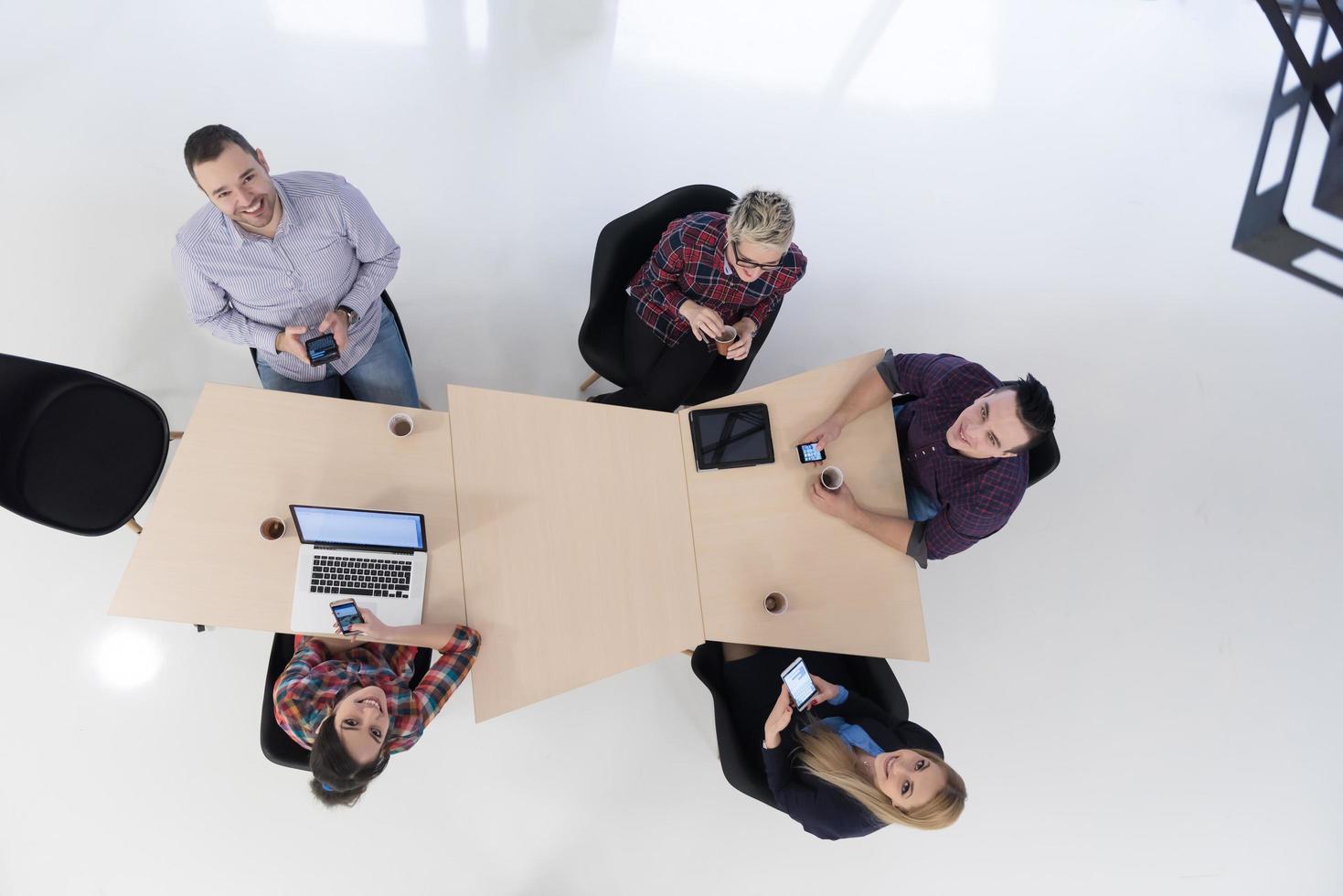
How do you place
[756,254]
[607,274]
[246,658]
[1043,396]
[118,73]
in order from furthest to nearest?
[118,73]
[246,658]
[607,274]
[756,254]
[1043,396]

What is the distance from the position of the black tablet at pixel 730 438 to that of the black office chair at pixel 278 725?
110 cm

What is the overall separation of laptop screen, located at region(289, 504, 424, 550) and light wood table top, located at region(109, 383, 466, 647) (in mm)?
75

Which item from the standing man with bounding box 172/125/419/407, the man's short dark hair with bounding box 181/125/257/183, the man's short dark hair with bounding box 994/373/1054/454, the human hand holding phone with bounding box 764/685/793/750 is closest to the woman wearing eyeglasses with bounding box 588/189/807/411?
the man's short dark hair with bounding box 994/373/1054/454

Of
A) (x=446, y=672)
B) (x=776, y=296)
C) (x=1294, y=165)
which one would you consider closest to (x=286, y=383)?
(x=446, y=672)

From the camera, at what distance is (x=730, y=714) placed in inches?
92.9

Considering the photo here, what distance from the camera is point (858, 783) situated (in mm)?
2051

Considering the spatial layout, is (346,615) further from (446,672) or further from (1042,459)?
(1042,459)

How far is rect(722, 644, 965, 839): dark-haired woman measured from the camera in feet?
6.68

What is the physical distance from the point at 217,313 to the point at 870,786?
7.93ft

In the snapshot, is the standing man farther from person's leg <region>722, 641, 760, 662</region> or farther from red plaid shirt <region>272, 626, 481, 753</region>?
person's leg <region>722, 641, 760, 662</region>

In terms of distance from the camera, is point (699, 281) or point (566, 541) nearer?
point (566, 541)

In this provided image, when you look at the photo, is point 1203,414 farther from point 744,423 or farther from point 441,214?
point 441,214

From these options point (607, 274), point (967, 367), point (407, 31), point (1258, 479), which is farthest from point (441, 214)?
point (1258, 479)

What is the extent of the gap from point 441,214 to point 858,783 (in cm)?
281
